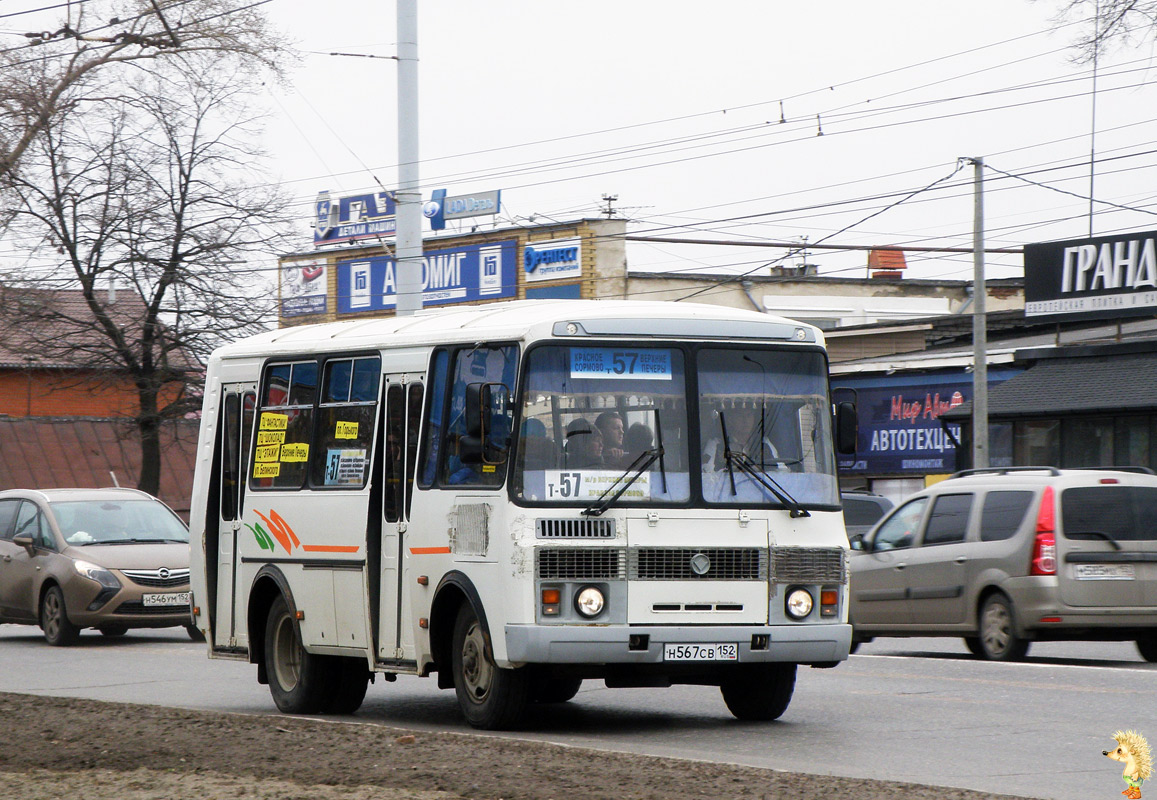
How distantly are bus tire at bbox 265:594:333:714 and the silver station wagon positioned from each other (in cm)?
672

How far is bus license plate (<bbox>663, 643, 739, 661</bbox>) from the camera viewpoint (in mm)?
10234

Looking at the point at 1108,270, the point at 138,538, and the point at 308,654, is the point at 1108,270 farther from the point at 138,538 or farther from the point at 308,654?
the point at 308,654

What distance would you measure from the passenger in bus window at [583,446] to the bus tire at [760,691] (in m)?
1.89

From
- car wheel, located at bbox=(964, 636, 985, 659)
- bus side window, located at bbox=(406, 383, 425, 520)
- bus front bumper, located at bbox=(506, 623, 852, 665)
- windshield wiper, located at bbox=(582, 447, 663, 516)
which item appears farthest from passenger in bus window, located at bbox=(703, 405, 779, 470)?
car wheel, located at bbox=(964, 636, 985, 659)

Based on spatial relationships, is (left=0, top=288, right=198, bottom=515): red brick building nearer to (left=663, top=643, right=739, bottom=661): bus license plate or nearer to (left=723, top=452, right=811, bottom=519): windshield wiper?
(left=723, top=452, right=811, bottom=519): windshield wiper

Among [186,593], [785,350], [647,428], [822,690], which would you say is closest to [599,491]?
[647,428]

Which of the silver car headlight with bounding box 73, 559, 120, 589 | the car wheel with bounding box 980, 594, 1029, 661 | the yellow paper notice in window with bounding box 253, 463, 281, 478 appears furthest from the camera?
the silver car headlight with bounding box 73, 559, 120, 589

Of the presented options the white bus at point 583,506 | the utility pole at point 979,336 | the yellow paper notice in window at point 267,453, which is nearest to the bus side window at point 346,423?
the white bus at point 583,506

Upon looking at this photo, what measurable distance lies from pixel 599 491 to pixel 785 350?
5.25 ft

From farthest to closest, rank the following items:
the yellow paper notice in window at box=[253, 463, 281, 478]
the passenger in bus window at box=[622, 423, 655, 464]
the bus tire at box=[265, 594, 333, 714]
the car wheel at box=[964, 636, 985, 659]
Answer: the car wheel at box=[964, 636, 985, 659] < the yellow paper notice in window at box=[253, 463, 281, 478] < the bus tire at box=[265, 594, 333, 714] < the passenger in bus window at box=[622, 423, 655, 464]

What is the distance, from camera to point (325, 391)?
482 inches

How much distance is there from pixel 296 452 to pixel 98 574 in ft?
25.3

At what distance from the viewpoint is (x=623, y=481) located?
1030 cm

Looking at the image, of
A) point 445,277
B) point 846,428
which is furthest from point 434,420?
point 445,277
